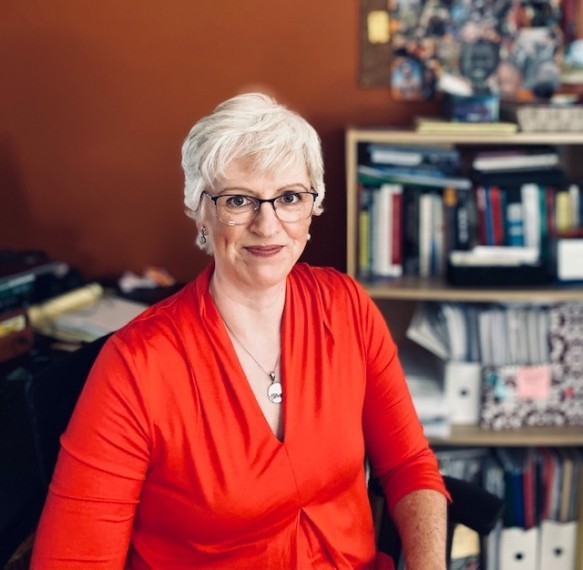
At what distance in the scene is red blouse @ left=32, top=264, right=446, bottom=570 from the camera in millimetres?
1322

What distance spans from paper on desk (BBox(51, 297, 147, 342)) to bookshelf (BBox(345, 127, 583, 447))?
66cm

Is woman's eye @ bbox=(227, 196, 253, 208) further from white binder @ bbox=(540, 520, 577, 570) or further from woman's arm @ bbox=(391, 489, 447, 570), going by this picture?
white binder @ bbox=(540, 520, 577, 570)

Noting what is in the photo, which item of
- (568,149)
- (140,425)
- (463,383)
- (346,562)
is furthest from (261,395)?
(568,149)

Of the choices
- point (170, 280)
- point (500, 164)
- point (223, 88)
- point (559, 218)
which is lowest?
point (170, 280)

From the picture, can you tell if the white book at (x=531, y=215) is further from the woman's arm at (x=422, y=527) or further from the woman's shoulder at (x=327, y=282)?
the woman's arm at (x=422, y=527)

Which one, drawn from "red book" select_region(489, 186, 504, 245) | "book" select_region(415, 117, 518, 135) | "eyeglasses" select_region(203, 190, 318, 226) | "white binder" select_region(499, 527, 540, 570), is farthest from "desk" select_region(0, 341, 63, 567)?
"white binder" select_region(499, 527, 540, 570)

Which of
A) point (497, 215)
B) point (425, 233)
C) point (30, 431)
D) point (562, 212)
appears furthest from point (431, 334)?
point (30, 431)

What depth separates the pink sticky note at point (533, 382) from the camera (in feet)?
7.50

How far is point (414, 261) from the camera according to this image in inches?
94.0

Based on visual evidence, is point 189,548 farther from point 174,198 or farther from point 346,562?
point 174,198

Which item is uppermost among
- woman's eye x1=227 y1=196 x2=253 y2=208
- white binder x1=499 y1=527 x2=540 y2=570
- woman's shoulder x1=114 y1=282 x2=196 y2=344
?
woman's eye x1=227 y1=196 x2=253 y2=208

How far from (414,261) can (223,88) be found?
0.82 meters

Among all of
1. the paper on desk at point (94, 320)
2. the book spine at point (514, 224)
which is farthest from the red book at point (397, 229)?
the paper on desk at point (94, 320)

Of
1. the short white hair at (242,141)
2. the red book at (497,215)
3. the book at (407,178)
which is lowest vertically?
the red book at (497,215)
